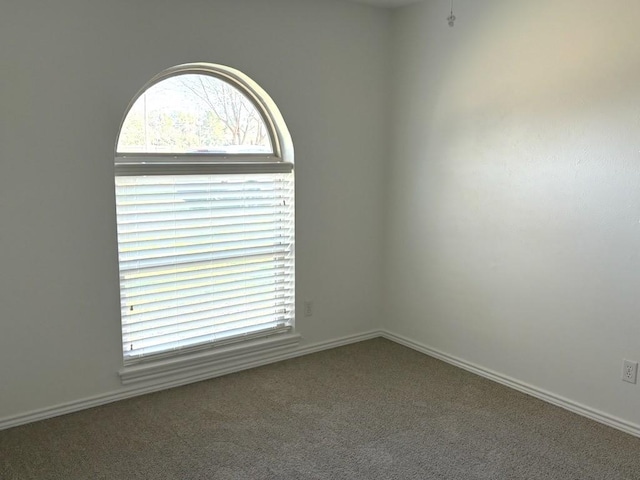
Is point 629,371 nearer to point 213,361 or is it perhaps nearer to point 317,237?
point 317,237

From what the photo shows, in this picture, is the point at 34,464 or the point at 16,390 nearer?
the point at 34,464

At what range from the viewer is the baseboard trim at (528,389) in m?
3.06

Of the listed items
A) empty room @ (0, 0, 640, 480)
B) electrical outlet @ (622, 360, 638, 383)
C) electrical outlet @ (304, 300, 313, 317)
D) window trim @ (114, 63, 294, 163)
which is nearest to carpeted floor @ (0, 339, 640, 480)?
empty room @ (0, 0, 640, 480)

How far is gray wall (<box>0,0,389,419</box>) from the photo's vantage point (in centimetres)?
292

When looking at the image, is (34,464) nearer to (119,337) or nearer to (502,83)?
(119,337)

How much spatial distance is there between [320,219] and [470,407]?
5.21 ft

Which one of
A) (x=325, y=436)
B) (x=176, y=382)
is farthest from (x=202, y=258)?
(x=325, y=436)

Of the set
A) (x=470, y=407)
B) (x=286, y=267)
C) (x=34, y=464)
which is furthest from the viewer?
(x=286, y=267)

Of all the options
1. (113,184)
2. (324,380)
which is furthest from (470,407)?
(113,184)

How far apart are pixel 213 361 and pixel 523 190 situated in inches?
85.5

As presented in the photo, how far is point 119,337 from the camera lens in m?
3.34

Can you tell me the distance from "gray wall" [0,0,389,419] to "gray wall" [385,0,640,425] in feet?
2.63

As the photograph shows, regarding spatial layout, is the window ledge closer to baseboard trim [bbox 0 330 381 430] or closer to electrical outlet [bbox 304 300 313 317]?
baseboard trim [bbox 0 330 381 430]

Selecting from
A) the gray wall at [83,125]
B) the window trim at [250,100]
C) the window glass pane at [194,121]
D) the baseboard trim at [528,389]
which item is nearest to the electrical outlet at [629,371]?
the baseboard trim at [528,389]
